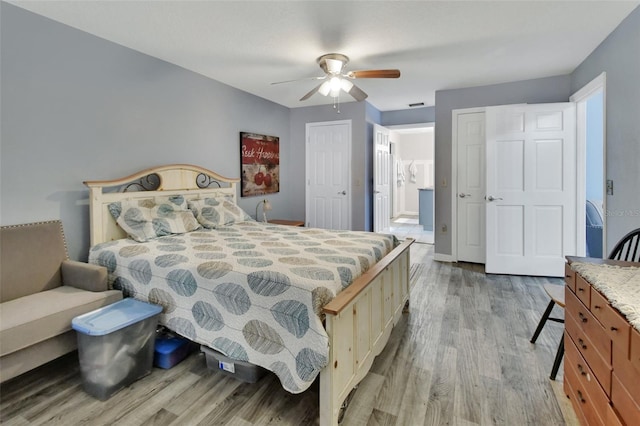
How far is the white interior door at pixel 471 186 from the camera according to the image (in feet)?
14.8

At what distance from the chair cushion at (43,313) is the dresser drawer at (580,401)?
8.68 ft

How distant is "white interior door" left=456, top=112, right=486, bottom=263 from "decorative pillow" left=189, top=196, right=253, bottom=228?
118 inches

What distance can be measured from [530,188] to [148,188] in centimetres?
427

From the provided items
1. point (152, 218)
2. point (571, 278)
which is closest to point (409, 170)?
point (152, 218)

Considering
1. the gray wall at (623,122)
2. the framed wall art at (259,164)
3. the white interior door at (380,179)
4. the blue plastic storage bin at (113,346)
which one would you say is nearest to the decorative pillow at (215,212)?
the framed wall art at (259,164)

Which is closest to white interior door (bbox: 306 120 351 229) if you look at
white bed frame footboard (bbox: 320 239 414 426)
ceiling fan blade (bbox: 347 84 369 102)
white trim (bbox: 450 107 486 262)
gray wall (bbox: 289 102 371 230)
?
gray wall (bbox: 289 102 371 230)

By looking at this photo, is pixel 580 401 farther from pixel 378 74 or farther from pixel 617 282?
pixel 378 74

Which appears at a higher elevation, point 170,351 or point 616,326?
point 616,326

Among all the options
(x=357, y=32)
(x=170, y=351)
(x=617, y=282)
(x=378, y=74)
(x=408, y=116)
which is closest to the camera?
(x=617, y=282)

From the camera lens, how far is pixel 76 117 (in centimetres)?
274

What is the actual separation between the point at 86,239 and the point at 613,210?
4.44m

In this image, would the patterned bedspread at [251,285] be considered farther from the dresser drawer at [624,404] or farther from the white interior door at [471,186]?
the white interior door at [471,186]

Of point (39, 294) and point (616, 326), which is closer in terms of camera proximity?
point (616, 326)

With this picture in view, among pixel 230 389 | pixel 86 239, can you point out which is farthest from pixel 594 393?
pixel 86 239
